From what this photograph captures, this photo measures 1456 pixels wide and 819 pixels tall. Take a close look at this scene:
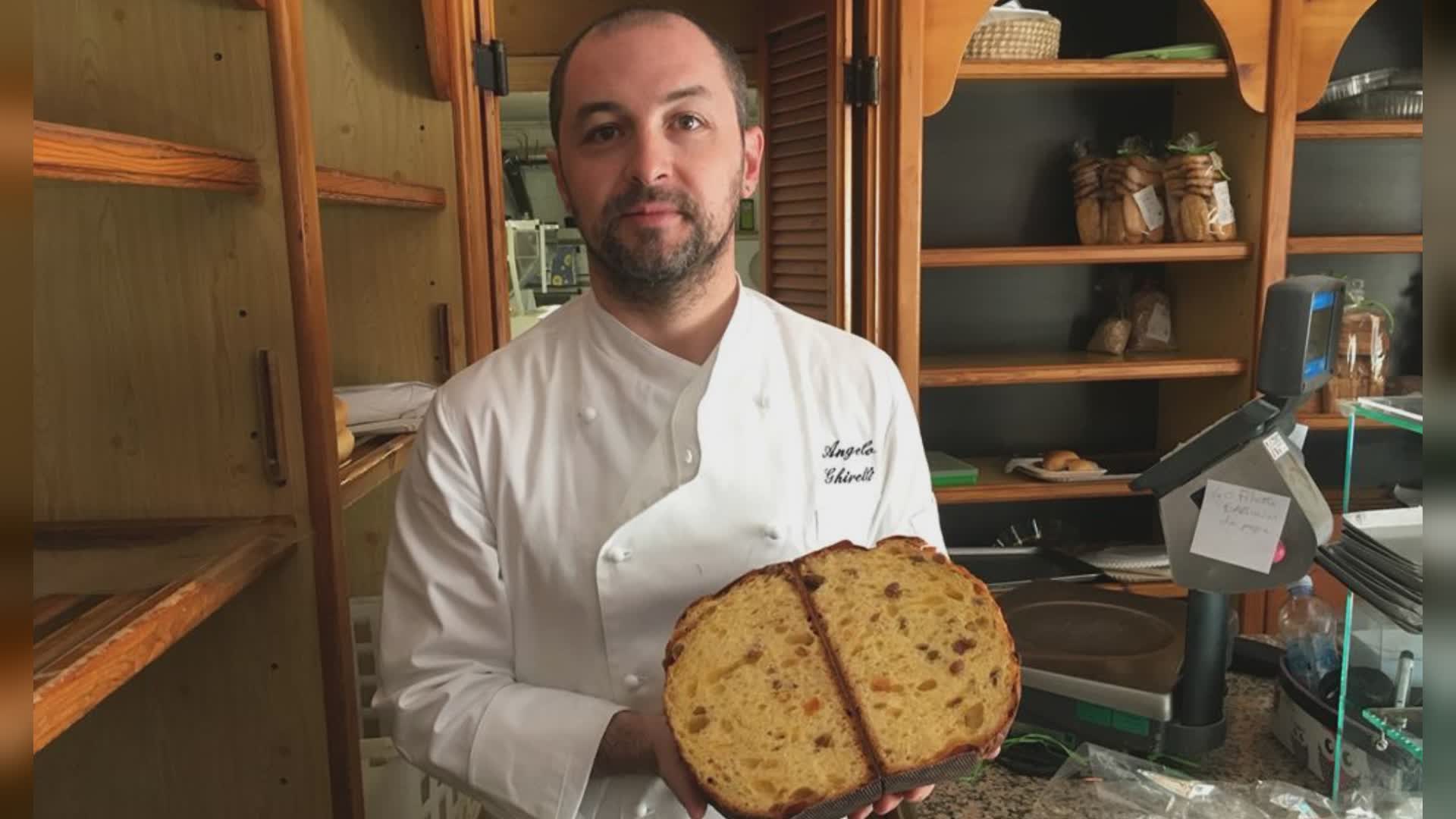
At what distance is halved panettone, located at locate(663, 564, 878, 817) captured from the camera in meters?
0.94

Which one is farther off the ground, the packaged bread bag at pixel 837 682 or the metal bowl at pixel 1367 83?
the metal bowl at pixel 1367 83

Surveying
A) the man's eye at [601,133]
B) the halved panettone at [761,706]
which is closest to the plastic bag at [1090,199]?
the man's eye at [601,133]

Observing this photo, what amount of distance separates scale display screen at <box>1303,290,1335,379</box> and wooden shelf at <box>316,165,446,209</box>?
1.22 metres

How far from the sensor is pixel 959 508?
2727 mm

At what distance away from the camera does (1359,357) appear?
7.88 feet

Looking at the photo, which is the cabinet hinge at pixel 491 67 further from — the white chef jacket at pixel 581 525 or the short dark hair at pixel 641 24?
the white chef jacket at pixel 581 525

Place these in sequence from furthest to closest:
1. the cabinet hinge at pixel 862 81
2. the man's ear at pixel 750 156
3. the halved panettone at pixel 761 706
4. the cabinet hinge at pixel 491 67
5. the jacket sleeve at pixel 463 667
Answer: the cabinet hinge at pixel 862 81
the cabinet hinge at pixel 491 67
the man's ear at pixel 750 156
the jacket sleeve at pixel 463 667
the halved panettone at pixel 761 706

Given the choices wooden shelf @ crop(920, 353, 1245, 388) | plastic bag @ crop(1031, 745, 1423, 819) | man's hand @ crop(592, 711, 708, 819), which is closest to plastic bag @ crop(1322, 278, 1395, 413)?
wooden shelf @ crop(920, 353, 1245, 388)

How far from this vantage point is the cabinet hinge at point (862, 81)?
218 centimetres

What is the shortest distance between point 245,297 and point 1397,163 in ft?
9.04

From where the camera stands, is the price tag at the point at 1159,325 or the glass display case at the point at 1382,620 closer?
the glass display case at the point at 1382,620

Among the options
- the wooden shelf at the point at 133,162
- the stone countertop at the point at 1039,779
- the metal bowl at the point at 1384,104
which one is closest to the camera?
the wooden shelf at the point at 133,162

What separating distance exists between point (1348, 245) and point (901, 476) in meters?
1.63

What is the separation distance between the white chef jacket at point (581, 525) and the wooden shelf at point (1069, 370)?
3.58ft
